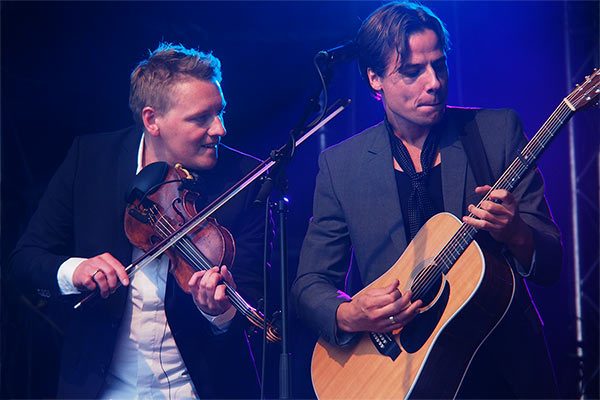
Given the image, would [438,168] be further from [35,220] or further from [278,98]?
[278,98]

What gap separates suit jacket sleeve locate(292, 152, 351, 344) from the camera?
2564 millimetres

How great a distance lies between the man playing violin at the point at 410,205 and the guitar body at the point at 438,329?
70 mm

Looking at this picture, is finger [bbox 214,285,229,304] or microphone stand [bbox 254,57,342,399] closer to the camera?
microphone stand [bbox 254,57,342,399]

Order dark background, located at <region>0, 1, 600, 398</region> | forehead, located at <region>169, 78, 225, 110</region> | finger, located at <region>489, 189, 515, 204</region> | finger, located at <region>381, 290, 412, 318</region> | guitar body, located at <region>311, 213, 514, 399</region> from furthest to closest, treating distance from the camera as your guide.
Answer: dark background, located at <region>0, 1, 600, 398</region>, forehead, located at <region>169, 78, 225, 110</region>, finger, located at <region>381, 290, 412, 318</region>, guitar body, located at <region>311, 213, 514, 399</region>, finger, located at <region>489, 189, 515, 204</region>

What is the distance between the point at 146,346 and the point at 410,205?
1250 millimetres

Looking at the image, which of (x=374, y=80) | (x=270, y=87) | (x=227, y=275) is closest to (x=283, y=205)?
(x=227, y=275)

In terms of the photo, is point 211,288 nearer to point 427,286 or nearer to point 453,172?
point 427,286

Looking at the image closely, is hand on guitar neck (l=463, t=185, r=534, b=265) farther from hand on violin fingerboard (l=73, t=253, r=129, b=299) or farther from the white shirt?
hand on violin fingerboard (l=73, t=253, r=129, b=299)

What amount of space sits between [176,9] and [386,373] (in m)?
3.45

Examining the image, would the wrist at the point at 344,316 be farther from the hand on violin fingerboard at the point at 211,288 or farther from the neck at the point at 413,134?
the neck at the point at 413,134

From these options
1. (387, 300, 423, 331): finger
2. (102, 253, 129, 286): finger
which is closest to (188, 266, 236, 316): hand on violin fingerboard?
(102, 253, 129, 286): finger

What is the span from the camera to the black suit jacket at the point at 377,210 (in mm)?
2217

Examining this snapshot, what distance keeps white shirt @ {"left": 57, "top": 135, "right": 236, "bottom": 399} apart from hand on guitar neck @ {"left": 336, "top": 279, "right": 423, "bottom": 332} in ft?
1.95

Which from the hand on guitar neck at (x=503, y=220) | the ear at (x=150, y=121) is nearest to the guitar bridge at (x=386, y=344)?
the hand on guitar neck at (x=503, y=220)
